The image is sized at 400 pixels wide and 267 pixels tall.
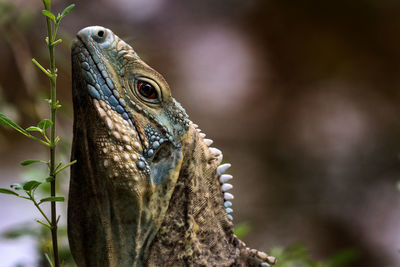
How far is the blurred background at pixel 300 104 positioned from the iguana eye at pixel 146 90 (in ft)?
20.9

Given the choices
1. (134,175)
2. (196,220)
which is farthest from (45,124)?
(196,220)

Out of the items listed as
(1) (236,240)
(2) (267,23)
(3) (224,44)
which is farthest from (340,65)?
(1) (236,240)

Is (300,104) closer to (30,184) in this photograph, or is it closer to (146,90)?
(146,90)

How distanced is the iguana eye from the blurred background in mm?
6379

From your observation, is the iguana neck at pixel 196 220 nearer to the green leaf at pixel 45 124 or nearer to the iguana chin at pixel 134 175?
the iguana chin at pixel 134 175

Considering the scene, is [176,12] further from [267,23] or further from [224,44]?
[267,23]

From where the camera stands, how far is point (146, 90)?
1.73 meters

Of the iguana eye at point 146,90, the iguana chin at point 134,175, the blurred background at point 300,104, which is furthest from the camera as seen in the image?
the blurred background at point 300,104

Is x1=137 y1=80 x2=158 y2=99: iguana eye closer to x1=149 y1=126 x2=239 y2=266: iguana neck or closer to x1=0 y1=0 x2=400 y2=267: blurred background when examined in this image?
x1=149 y1=126 x2=239 y2=266: iguana neck

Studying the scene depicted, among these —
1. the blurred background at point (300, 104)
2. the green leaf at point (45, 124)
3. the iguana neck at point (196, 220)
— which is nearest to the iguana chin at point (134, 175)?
the iguana neck at point (196, 220)

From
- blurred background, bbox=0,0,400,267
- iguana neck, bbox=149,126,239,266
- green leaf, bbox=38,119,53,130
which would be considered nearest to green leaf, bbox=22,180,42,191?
green leaf, bbox=38,119,53,130

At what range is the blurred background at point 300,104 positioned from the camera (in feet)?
26.9

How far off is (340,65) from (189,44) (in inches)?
105

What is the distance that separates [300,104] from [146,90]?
6.98 metres
